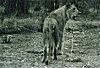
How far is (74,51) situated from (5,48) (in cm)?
303

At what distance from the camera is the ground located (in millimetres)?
9492

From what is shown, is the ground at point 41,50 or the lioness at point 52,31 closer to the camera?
the lioness at point 52,31

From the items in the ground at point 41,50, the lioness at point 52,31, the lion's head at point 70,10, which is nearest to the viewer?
the lioness at point 52,31

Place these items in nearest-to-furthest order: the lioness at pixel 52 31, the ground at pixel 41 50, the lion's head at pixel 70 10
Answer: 1. the lioness at pixel 52 31
2. the ground at pixel 41 50
3. the lion's head at pixel 70 10

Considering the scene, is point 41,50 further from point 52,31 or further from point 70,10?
point 52,31

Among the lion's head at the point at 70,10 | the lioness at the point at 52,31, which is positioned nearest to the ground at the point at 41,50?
the lioness at the point at 52,31

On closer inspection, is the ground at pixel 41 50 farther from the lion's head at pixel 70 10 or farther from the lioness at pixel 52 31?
the lion's head at pixel 70 10

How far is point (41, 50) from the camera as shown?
39.9 feet

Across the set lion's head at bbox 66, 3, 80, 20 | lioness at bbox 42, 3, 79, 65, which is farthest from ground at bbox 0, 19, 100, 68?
lion's head at bbox 66, 3, 80, 20

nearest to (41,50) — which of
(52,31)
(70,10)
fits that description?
(70,10)

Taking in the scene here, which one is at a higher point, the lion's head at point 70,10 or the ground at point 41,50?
the lion's head at point 70,10

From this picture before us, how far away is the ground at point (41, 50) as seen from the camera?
9.49 metres

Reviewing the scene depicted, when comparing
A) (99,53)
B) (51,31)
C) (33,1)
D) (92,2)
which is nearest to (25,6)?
(33,1)

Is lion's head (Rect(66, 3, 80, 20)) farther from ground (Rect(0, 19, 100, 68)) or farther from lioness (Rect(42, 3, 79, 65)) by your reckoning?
ground (Rect(0, 19, 100, 68))
